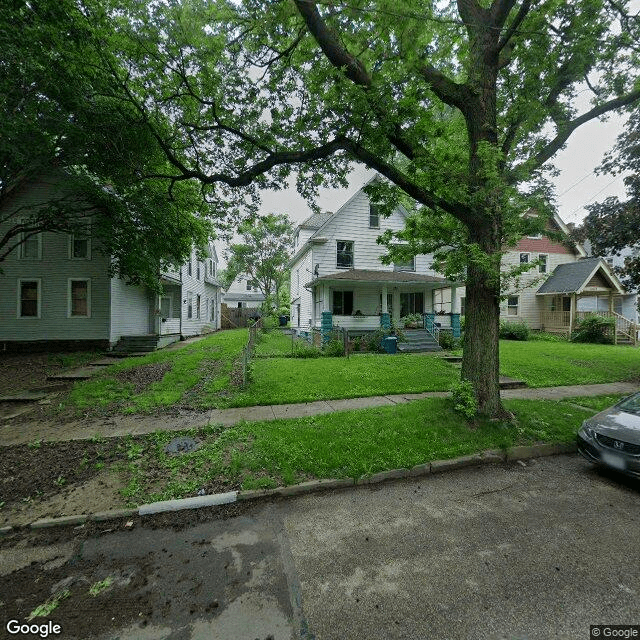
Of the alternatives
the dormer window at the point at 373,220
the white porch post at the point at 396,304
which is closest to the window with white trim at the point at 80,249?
the dormer window at the point at 373,220

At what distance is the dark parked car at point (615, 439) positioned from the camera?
4.16 m

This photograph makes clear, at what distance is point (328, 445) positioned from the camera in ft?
16.6

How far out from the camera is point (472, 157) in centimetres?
600

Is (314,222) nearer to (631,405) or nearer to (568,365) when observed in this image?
(568,365)

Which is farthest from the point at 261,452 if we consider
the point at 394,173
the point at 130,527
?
the point at 394,173

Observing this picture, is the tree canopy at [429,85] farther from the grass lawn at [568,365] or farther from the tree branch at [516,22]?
the grass lawn at [568,365]

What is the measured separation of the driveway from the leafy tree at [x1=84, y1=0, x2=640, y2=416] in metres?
2.76

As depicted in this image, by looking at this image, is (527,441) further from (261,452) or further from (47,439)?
(47,439)

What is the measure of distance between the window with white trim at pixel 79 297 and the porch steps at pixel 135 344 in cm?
186

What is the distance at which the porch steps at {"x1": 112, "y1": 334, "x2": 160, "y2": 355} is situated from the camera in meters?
14.8

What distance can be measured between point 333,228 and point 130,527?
16.3m

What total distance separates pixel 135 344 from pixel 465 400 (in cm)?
1505

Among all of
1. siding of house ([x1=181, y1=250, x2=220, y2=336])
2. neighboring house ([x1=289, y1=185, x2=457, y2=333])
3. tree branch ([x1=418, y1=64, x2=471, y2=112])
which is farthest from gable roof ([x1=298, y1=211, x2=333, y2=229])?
tree branch ([x1=418, y1=64, x2=471, y2=112])

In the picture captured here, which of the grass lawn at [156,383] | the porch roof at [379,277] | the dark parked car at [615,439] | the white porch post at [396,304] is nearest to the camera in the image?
the dark parked car at [615,439]
